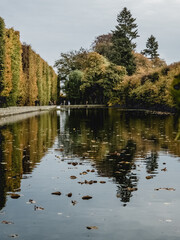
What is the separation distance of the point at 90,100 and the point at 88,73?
26.9ft

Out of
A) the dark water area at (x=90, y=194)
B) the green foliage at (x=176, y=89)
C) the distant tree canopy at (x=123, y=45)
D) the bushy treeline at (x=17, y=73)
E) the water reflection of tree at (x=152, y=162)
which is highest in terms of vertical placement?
the distant tree canopy at (x=123, y=45)

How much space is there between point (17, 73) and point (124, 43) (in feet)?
141

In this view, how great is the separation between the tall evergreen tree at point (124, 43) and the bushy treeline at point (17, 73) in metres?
25.1

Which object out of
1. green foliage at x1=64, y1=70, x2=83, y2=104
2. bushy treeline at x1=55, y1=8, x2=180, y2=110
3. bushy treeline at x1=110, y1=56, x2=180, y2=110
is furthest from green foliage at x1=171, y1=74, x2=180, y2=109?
green foliage at x1=64, y1=70, x2=83, y2=104

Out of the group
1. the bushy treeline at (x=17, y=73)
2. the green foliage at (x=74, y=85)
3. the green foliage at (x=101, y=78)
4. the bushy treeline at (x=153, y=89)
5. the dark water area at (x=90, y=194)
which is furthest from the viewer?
the green foliage at (x=74, y=85)

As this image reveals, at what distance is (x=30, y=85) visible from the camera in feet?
143

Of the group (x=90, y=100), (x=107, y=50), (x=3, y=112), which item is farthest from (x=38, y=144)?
(x=107, y=50)

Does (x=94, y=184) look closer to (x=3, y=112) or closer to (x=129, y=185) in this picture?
(x=129, y=185)

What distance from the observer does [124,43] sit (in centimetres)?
7675

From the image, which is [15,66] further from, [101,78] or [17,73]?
[101,78]

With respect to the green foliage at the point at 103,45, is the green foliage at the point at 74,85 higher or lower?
lower

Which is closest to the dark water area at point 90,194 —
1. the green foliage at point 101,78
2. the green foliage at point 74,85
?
the green foliage at point 101,78

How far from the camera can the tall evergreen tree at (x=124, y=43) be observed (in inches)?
2972

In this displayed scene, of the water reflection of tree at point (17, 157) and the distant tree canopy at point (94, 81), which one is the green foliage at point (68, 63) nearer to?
the distant tree canopy at point (94, 81)
